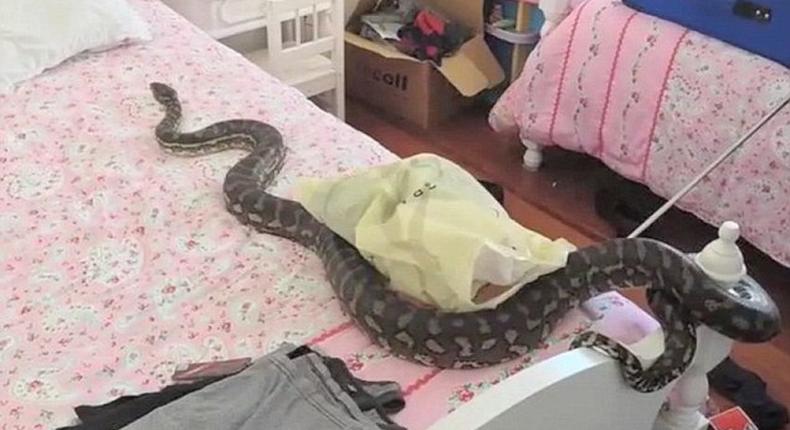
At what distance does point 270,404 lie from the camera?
131 centimetres

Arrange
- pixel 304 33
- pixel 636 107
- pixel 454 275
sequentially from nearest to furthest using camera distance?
pixel 454 275, pixel 636 107, pixel 304 33

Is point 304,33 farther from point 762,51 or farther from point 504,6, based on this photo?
point 762,51

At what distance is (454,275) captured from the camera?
144cm

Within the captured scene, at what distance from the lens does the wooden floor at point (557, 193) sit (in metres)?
2.41

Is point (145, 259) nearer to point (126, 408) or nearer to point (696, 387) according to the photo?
point (126, 408)

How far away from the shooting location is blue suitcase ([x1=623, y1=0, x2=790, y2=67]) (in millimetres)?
2453

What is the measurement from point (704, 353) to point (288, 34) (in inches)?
89.3

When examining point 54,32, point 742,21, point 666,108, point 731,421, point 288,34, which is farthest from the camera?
point 288,34

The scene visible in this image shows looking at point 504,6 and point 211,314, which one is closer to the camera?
point 211,314

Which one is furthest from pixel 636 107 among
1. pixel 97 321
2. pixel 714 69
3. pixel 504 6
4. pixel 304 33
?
pixel 97 321

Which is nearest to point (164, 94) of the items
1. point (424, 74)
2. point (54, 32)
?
point (54, 32)

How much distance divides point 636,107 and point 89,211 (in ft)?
5.16

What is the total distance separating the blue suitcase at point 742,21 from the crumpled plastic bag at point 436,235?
48.9 inches

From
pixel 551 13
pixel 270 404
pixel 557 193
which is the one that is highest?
pixel 270 404
